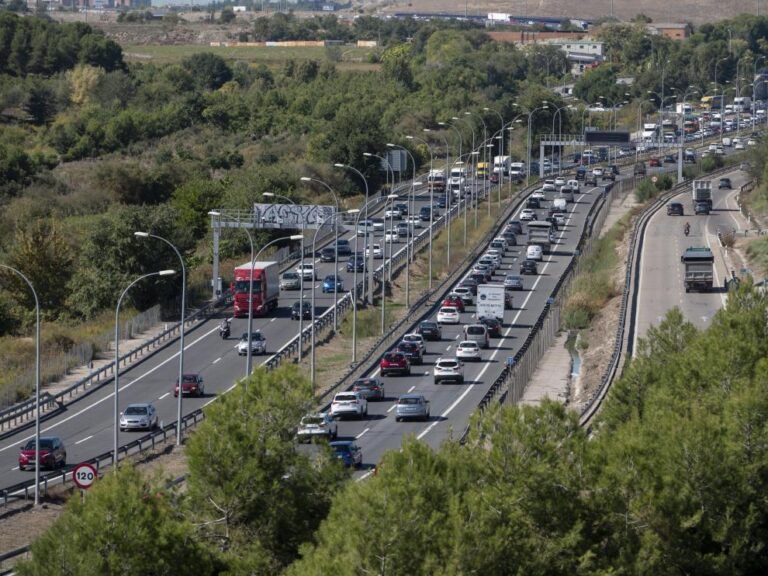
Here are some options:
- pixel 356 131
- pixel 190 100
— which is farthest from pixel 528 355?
pixel 190 100

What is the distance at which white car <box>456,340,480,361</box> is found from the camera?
219 feet

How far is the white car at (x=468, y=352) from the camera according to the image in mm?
66625

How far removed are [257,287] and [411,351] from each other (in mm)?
11556

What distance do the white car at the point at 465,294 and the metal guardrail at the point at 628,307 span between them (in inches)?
290

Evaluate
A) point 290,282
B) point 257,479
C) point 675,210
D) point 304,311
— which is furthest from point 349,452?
point 675,210

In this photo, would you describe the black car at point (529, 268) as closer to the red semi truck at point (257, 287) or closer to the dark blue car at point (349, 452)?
the red semi truck at point (257, 287)

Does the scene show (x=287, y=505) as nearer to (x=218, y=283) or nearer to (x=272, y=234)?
(x=218, y=283)

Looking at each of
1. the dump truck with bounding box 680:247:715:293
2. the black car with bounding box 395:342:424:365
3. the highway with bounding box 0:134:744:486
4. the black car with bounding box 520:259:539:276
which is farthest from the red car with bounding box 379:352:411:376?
the black car with bounding box 520:259:539:276

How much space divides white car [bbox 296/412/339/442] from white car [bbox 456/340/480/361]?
13.7 meters

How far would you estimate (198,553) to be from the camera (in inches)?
1199

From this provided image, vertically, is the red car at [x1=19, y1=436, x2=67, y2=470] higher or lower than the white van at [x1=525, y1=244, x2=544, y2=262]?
higher

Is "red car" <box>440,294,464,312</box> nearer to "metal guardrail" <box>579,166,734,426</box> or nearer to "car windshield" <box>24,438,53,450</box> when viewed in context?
"metal guardrail" <box>579,166,734,426</box>

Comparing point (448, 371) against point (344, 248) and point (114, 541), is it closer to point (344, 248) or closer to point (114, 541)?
point (114, 541)

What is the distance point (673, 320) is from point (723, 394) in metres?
7.83
